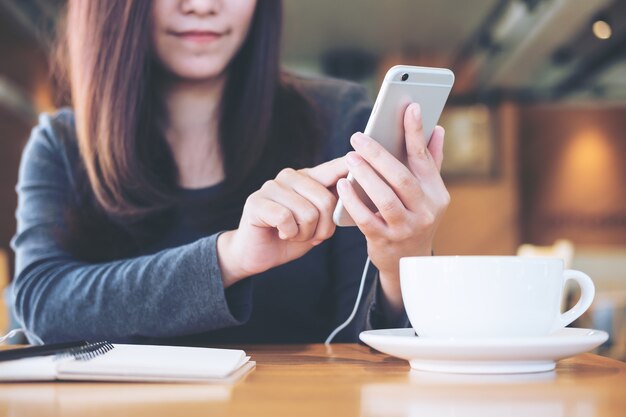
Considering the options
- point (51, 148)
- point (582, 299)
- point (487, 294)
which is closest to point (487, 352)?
point (487, 294)

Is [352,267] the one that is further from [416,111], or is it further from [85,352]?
[85,352]

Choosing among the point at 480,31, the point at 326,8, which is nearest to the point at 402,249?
the point at 326,8

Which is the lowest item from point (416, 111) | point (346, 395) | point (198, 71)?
point (346, 395)

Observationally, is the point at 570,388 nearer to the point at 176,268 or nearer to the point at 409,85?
the point at 409,85

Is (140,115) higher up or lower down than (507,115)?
lower down

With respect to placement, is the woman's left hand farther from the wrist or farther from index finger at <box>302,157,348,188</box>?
the wrist

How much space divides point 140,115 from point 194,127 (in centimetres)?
12

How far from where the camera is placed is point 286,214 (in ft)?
2.52

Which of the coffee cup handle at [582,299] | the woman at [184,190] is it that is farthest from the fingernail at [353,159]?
the coffee cup handle at [582,299]

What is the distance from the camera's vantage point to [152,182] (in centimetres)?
119

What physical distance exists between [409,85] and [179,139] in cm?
67

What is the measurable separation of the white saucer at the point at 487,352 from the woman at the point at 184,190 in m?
0.22

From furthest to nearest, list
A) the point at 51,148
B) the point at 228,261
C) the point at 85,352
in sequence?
the point at 51,148 < the point at 228,261 < the point at 85,352

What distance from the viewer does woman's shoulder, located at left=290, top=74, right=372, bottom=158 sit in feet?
4.39
